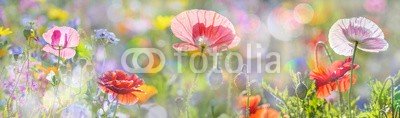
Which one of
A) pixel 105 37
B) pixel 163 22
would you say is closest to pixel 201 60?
pixel 105 37

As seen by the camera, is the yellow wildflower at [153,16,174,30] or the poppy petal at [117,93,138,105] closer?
the poppy petal at [117,93,138,105]

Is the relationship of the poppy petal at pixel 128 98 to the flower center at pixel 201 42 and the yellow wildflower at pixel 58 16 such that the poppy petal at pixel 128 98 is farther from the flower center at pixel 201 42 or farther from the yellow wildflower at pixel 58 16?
the yellow wildflower at pixel 58 16

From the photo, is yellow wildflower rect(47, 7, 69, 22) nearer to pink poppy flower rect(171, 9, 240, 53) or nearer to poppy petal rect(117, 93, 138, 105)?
poppy petal rect(117, 93, 138, 105)

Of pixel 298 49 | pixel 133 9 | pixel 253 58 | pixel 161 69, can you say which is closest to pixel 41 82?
pixel 161 69

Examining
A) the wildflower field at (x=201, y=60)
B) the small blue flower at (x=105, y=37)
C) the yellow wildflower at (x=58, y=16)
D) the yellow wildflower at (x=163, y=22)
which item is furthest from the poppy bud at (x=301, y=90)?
the yellow wildflower at (x=58, y=16)

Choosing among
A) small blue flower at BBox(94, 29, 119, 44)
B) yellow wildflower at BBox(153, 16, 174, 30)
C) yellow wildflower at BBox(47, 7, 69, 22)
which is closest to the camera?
small blue flower at BBox(94, 29, 119, 44)

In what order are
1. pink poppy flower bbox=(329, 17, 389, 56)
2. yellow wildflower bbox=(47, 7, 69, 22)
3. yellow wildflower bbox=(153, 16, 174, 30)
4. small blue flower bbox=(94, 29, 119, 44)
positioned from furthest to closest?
yellow wildflower bbox=(47, 7, 69, 22), yellow wildflower bbox=(153, 16, 174, 30), small blue flower bbox=(94, 29, 119, 44), pink poppy flower bbox=(329, 17, 389, 56)

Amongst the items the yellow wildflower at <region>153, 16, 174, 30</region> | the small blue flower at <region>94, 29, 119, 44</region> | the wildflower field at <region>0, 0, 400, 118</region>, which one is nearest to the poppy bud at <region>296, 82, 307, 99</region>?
the wildflower field at <region>0, 0, 400, 118</region>
